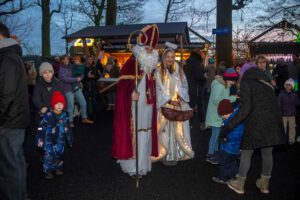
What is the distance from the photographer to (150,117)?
5801 mm

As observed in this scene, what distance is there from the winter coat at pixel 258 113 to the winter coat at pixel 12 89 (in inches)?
104

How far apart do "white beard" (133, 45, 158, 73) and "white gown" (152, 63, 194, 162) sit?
1.32 ft

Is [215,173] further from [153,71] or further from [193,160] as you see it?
[153,71]

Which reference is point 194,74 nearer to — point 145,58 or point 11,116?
point 145,58

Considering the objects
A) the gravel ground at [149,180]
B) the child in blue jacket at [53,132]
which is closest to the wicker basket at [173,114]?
the gravel ground at [149,180]

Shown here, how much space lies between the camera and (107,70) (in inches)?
532

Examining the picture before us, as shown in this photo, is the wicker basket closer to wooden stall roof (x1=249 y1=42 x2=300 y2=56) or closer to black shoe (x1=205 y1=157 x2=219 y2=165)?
black shoe (x1=205 y1=157 x2=219 y2=165)

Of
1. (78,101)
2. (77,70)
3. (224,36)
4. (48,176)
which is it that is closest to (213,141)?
(48,176)

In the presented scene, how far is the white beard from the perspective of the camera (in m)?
5.56

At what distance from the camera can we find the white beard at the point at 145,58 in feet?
18.2

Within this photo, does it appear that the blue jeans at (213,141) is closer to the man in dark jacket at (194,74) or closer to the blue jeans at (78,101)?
the man in dark jacket at (194,74)

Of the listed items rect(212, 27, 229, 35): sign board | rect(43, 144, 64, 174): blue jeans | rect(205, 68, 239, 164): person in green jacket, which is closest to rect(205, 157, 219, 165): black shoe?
rect(205, 68, 239, 164): person in green jacket

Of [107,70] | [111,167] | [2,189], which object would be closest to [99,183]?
[111,167]

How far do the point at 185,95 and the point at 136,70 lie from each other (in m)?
1.25
